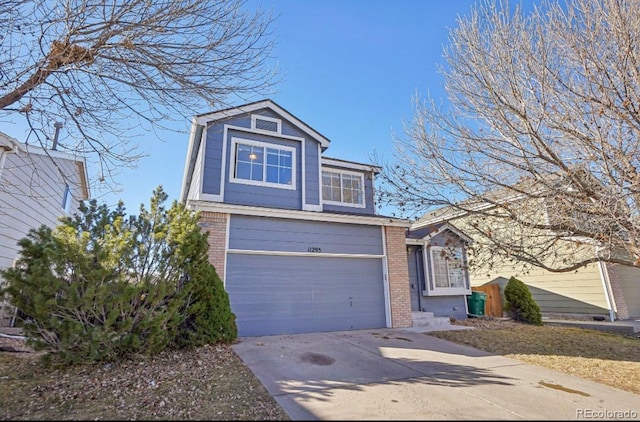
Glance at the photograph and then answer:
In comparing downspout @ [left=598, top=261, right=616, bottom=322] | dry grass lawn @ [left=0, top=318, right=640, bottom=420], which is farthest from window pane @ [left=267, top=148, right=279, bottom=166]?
downspout @ [left=598, top=261, right=616, bottom=322]

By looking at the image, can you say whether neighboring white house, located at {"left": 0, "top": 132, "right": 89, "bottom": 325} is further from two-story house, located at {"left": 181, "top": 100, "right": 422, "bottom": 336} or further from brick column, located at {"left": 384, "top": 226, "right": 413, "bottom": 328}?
brick column, located at {"left": 384, "top": 226, "right": 413, "bottom": 328}

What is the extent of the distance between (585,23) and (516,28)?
100 centimetres

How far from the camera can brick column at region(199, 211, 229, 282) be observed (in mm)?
8008

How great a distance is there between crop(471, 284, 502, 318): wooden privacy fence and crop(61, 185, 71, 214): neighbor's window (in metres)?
17.6

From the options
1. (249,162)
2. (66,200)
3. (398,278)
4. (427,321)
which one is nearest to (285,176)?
(249,162)

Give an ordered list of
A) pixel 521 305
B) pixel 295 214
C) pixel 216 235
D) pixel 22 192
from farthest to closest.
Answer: pixel 521 305, pixel 295 214, pixel 216 235, pixel 22 192

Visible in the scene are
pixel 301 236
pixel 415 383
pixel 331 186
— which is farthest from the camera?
pixel 331 186

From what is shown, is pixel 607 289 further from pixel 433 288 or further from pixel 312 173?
pixel 312 173

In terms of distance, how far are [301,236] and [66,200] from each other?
10945 millimetres

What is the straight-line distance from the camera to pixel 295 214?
9172 millimetres

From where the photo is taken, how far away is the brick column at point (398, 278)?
9703mm

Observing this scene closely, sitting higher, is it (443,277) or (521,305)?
(443,277)

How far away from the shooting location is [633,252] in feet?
17.9

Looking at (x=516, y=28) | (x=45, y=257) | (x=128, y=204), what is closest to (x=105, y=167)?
(x=128, y=204)
